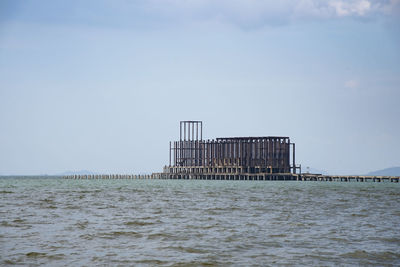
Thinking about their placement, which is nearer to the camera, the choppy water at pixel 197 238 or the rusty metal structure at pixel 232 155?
the choppy water at pixel 197 238

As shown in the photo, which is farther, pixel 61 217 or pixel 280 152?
pixel 280 152

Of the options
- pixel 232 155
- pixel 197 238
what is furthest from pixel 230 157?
pixel 197 238

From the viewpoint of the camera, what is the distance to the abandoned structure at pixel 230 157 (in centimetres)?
10300

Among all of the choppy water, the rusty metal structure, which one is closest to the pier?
A: the rusty metal structure

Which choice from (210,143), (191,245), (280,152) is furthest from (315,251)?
(210,143)

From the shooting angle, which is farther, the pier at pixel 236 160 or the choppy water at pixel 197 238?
the pier at pixel 236 160

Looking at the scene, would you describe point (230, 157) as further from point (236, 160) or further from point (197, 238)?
point (197, 238)

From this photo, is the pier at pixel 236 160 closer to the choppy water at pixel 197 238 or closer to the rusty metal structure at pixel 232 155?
the rusty metal structure at pixel 232 155

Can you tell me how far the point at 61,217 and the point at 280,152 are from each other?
78.8m

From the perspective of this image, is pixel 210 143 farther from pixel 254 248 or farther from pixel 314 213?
pixel 254 248

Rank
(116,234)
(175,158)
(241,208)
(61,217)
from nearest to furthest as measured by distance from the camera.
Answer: (116,234)
(61,217)
(241,208)
(175,158)

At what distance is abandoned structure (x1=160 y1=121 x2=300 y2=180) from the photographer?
10300 centimetres

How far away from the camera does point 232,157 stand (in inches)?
4306

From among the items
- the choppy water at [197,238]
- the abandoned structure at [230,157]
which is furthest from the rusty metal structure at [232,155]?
Result: the choppy water at [197,238]
